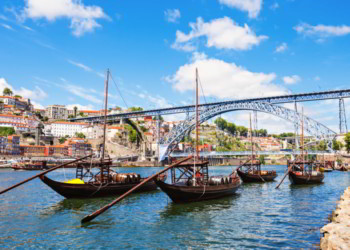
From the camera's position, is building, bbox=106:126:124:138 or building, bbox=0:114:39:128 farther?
building, bbox=106:126:124:138

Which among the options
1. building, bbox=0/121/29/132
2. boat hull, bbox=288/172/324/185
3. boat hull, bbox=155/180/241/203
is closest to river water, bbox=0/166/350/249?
boat hull, bbox=155/180/241/203

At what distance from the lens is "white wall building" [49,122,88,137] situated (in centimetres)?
14162

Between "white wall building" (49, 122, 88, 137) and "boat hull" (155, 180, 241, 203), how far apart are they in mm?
128869

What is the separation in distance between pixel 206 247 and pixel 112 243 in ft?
12.6

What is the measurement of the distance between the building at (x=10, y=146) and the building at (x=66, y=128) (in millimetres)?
44662

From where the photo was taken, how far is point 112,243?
12164 millimetres

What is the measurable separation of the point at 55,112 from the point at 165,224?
559 feet

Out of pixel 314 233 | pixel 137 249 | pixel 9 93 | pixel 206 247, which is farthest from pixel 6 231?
pixel 9 93

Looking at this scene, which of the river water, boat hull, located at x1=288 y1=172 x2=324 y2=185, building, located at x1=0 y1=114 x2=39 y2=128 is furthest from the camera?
building, located at x1=0 y1=114 x2=39 y2=128

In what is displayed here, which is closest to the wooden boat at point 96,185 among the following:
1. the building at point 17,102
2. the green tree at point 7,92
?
the building at point 17,102

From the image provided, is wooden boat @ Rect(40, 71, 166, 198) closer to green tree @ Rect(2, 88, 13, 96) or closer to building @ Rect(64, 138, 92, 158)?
building @ Rect(64, 138, 92, 158)

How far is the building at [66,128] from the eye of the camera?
142m

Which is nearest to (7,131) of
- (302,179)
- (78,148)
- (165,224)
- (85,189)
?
(78,148)

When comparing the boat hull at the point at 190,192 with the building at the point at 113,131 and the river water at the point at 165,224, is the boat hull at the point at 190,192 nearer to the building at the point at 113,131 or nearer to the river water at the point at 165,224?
the river water at the point at 165,224
